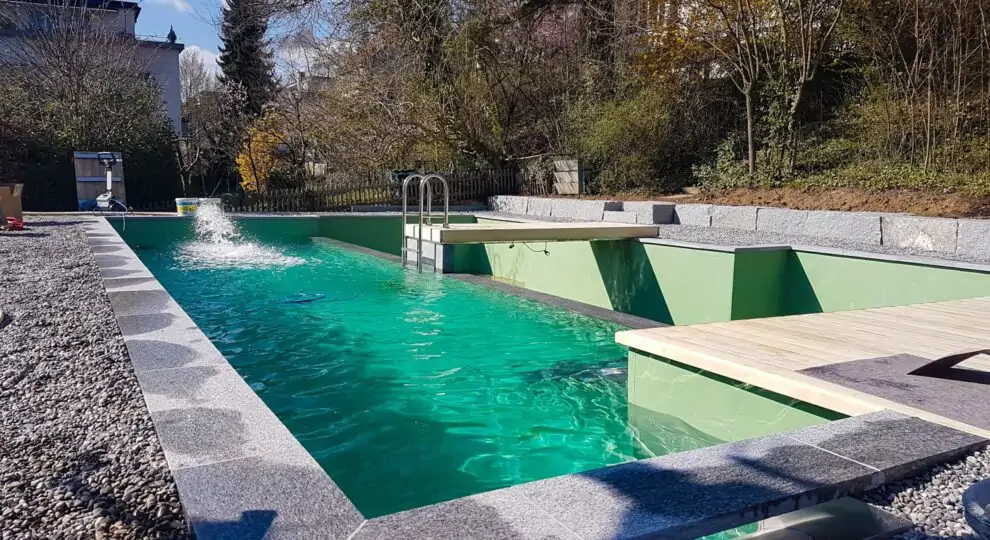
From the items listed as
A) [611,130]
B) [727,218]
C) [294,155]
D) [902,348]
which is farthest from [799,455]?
[294,155]

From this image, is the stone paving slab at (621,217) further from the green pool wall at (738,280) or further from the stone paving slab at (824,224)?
the green pool wall at (738,280)

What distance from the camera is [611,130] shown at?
510 inches

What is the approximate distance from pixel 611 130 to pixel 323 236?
18.8ft

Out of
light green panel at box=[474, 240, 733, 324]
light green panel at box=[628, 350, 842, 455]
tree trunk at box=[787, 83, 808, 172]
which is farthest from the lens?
tree trunk at box=[787, 83, 808, 172]

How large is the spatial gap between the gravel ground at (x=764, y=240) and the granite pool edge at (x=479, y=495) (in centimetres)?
480

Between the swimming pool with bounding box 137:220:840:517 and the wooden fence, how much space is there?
266 inches

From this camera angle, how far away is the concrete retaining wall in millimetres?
6910

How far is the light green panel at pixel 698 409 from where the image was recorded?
2.95 meters

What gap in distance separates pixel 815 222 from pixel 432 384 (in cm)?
584

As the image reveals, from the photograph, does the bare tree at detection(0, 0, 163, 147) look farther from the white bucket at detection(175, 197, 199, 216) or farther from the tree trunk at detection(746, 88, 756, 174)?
the tree trunk at detection(746, 88, 756, 174)

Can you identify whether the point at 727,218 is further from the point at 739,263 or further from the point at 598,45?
the point at 598,45

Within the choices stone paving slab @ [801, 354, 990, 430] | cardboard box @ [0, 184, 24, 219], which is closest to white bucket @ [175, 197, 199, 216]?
cardboard box @ [0, 184, 24, 219]

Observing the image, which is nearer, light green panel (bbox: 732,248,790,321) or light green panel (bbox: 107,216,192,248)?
light green panel (bbox: 732,248,790,321)

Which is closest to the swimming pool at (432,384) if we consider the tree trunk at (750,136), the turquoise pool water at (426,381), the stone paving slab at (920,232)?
→ the turquoise pool water at (426,381)
